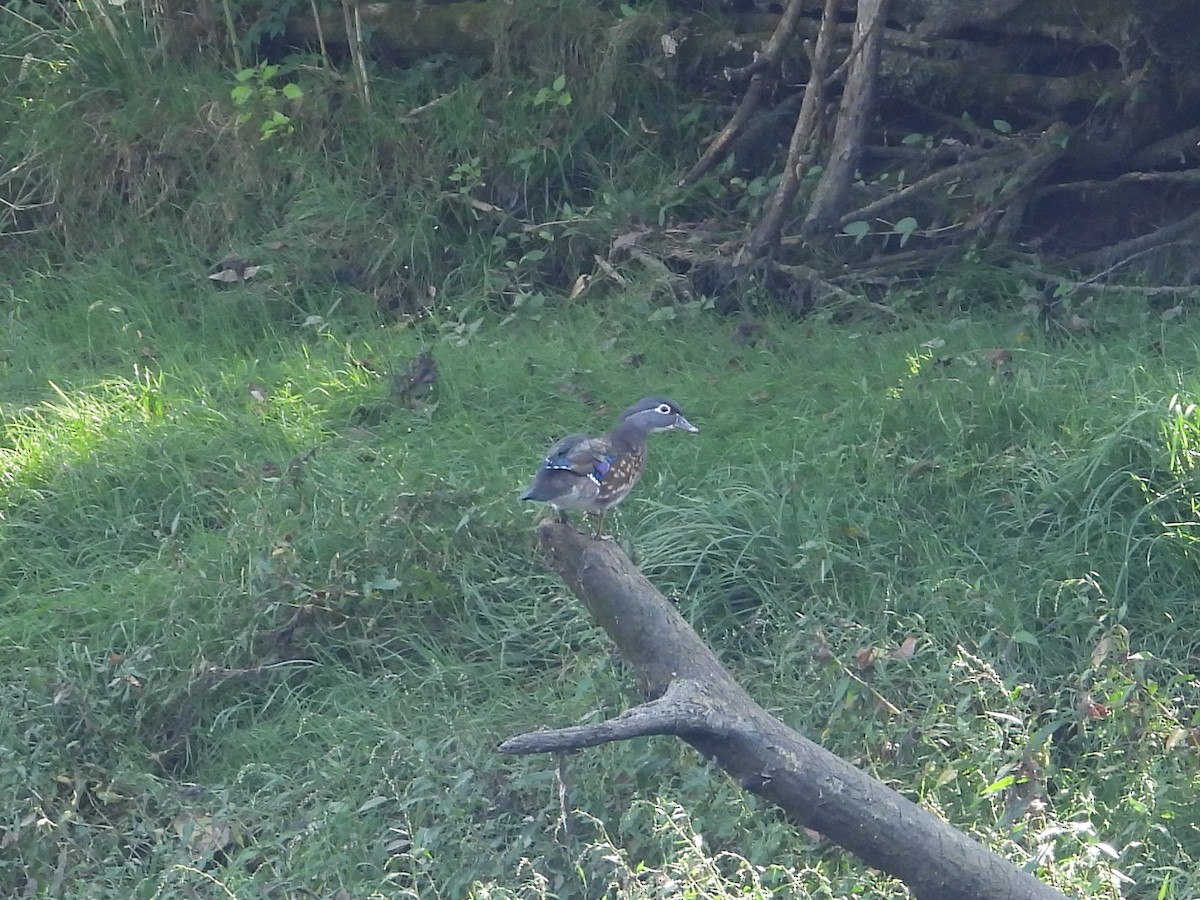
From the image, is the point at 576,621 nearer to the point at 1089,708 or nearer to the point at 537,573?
the point at 537,573

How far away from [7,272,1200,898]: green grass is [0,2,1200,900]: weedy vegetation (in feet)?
0.04

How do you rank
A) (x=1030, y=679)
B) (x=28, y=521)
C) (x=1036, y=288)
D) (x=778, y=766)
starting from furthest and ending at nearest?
(x=1036, y=288) < (x=28, y=521) < (x=1030, y=679) < (x=778, y=766)

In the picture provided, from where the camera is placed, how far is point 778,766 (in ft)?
9.52

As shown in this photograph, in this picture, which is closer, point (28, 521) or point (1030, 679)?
point (1030, 679)

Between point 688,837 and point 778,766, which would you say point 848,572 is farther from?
point 778,766

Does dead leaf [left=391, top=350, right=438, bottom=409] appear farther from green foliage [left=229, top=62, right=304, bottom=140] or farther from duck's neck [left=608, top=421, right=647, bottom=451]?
green foliage [left=229, top=62, right=304, bottom=140]

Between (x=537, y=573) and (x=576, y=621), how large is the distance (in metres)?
0.23

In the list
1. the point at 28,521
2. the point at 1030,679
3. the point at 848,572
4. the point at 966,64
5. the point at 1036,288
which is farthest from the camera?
the point at 966,64

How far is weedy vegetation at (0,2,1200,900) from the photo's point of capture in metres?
3.94

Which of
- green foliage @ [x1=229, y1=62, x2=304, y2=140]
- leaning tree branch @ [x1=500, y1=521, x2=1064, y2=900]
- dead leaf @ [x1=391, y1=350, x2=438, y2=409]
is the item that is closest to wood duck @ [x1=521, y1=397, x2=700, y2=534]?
leaning tree branch @ [x1=500, y1=521, x2=1064, y2=900]

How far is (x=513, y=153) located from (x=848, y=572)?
3286mm

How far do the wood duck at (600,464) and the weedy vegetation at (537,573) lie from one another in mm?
397

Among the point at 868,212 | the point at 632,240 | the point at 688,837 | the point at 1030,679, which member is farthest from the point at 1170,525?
the point at 632,240

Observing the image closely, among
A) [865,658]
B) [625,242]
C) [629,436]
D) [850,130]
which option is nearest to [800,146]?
[850,130]
